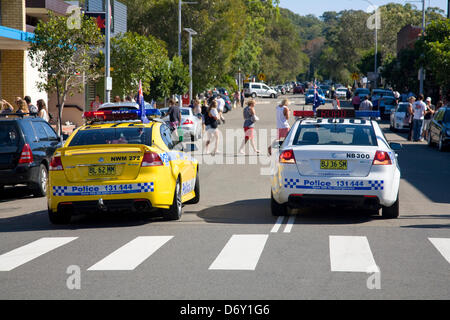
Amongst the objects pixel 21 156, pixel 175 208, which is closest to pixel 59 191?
pixel 175 208

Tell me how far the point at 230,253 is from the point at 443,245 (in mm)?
2755

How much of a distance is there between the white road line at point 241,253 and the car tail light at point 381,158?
2.21 m

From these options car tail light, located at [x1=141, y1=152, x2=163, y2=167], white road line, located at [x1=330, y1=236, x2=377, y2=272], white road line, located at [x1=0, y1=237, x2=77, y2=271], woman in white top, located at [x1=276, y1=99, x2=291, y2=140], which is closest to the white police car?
white road line, located at [x1=330, y1=236, x2=377, y2=272]

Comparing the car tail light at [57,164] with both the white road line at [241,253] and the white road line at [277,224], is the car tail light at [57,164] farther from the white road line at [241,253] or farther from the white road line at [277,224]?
the white road line at [277,224]

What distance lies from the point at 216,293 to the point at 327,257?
7.21 feet

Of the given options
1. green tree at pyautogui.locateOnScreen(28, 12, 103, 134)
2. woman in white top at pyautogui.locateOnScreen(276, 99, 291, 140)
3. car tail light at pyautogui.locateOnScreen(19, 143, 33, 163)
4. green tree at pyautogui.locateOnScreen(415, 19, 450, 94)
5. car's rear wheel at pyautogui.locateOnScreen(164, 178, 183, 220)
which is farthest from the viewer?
green tree at pyautogui.locateOnScreen(415, 19, 450, 94)

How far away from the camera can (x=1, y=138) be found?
15.5 m

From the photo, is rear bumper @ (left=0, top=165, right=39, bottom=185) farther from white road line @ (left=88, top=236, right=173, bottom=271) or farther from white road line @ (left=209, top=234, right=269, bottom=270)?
white road line @ (left=209, top=234, right=269, bottom=270)

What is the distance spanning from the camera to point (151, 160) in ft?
37.4

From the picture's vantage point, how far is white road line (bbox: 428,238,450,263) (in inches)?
361

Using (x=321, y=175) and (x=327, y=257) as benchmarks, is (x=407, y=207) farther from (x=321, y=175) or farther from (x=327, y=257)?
(x=327, y=257)

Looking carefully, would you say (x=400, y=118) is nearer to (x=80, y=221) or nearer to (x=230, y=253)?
(x=80, y=221)

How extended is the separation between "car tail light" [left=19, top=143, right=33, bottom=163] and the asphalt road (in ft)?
2.91
